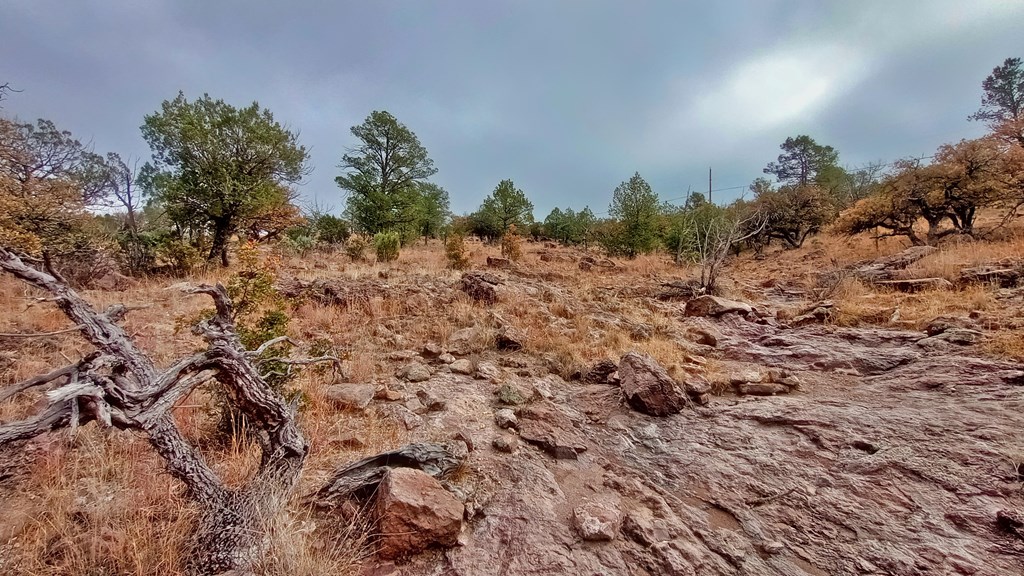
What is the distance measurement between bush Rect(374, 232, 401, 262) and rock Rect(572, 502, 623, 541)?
39.2ft

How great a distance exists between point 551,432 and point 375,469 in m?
1.59

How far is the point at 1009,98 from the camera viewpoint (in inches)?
867

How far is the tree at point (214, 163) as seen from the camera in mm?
10320

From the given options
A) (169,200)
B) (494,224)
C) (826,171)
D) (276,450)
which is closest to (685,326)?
(276,450)

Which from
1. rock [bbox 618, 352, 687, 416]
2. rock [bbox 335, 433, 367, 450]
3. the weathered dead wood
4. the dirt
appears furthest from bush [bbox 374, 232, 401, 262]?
the weathered dead wood

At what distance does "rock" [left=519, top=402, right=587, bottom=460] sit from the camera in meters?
3.09

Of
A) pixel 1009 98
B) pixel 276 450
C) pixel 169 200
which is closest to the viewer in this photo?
pixel 276 450

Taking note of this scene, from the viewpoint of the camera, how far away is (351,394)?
364 cm

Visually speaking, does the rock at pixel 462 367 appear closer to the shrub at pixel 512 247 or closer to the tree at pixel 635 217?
the shrub at pixel 512 247

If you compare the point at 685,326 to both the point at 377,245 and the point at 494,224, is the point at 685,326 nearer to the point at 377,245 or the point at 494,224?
the point at 377,245

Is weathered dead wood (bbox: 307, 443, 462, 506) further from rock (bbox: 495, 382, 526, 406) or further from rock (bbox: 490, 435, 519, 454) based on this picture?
rock (bbox: 495, 382, 526, 406)

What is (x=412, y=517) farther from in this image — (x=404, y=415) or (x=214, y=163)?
(x=214, y=163)

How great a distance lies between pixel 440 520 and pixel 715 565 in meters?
1.54

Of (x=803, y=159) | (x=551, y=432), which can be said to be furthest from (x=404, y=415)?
(x=803, y=159)
